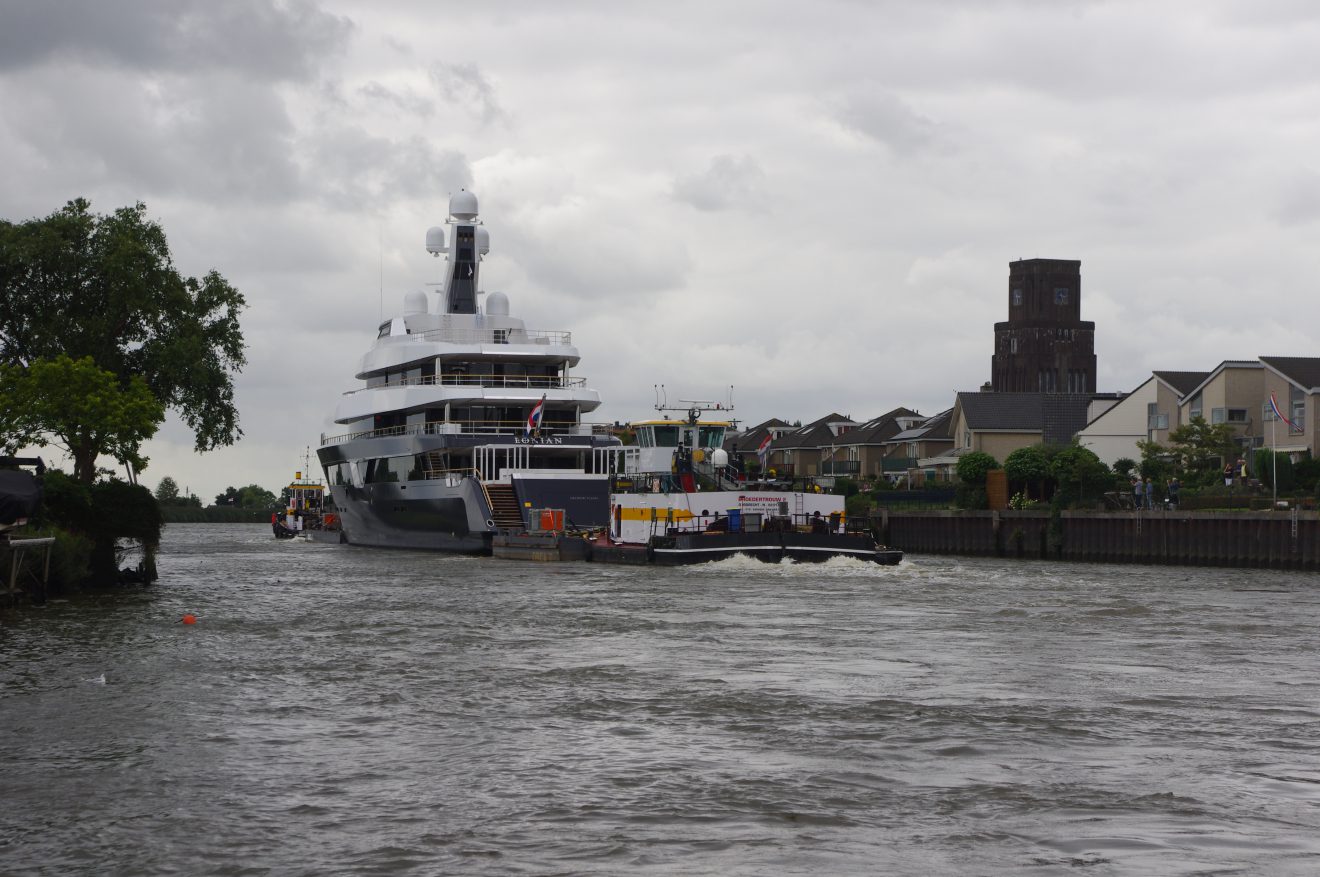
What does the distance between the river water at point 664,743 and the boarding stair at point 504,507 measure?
2870 centimetres

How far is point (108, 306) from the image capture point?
59844 mm

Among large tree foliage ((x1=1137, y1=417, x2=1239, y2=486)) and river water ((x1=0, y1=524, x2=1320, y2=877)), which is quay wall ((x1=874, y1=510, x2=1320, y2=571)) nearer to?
large tree foliage ((x1=1137, y1=417, x2=1239, y2=486))

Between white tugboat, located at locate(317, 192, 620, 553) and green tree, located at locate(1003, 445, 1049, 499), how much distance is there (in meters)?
23.0

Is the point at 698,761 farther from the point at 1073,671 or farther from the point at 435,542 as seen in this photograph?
the point at 435,542

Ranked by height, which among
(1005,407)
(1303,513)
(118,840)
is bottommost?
(118,840)

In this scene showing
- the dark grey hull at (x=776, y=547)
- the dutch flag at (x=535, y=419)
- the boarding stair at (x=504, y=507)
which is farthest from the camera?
the dutch flag at (x=535, y=419)

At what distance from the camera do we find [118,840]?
486 inches

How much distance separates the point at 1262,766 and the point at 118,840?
1023cm

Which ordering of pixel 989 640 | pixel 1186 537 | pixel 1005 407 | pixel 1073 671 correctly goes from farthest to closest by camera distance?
pixel 1005 407, pixel 1186 537, pixel 989 640, pixel 1073 671

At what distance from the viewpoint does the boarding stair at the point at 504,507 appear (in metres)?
61.3

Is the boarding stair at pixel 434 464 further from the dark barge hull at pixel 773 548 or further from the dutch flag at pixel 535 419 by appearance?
the dark barge hull at pixel 773 548

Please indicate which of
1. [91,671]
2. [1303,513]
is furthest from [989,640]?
[1303,513]

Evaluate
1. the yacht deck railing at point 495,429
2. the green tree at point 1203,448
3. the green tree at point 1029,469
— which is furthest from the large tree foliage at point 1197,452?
the yacht deck railing at point 495,429

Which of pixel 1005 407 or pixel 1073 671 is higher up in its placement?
pixel 1005 407
